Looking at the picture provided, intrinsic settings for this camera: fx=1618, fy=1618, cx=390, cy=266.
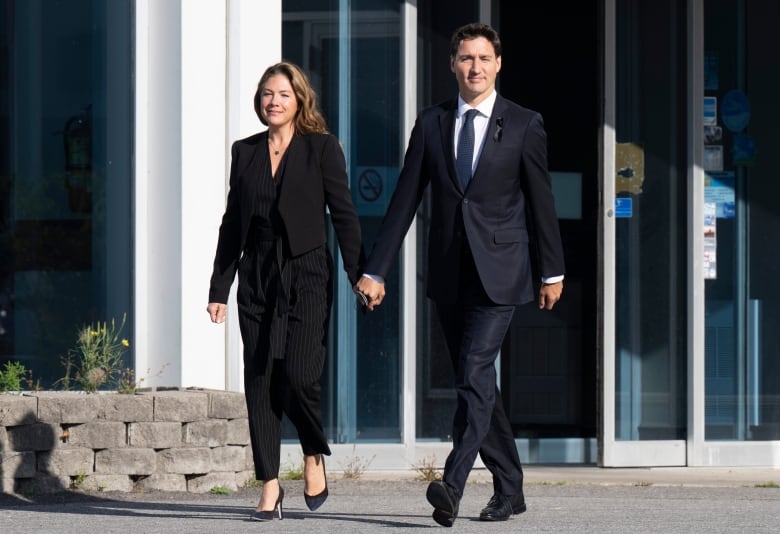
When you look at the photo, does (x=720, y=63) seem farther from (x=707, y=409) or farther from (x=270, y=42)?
(x=270, y=42)

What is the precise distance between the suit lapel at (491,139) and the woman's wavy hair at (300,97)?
74cm

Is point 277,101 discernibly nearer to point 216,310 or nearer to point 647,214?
point 216,310

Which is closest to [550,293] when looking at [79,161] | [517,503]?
[517,503]

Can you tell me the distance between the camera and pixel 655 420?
9453mm

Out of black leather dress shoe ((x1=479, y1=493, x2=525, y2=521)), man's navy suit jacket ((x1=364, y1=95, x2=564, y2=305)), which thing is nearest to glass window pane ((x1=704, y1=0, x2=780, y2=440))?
black leather dress shoe ((x1=479, y1=493, x2=525, y2=521))

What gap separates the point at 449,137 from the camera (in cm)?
630

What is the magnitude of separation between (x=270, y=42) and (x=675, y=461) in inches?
131

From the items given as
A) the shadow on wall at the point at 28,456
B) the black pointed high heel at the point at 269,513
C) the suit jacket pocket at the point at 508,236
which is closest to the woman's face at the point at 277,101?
the suit jacket pocket at the point at 508,236

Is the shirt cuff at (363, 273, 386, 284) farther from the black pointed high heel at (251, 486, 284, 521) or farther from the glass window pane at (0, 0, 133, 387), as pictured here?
the glass window pane at (0, 0, 133, 387)

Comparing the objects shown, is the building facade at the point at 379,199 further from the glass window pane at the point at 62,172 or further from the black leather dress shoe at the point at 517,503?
the black leather dress shoe at the point at 517,503

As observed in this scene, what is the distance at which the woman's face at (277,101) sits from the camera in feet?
21.1

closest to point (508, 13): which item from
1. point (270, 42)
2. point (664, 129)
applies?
point (664, 129)

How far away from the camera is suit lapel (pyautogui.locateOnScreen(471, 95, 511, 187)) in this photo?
244 inches

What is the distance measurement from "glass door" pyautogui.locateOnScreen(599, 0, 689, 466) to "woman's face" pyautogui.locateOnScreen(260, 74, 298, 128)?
331 centimetres
